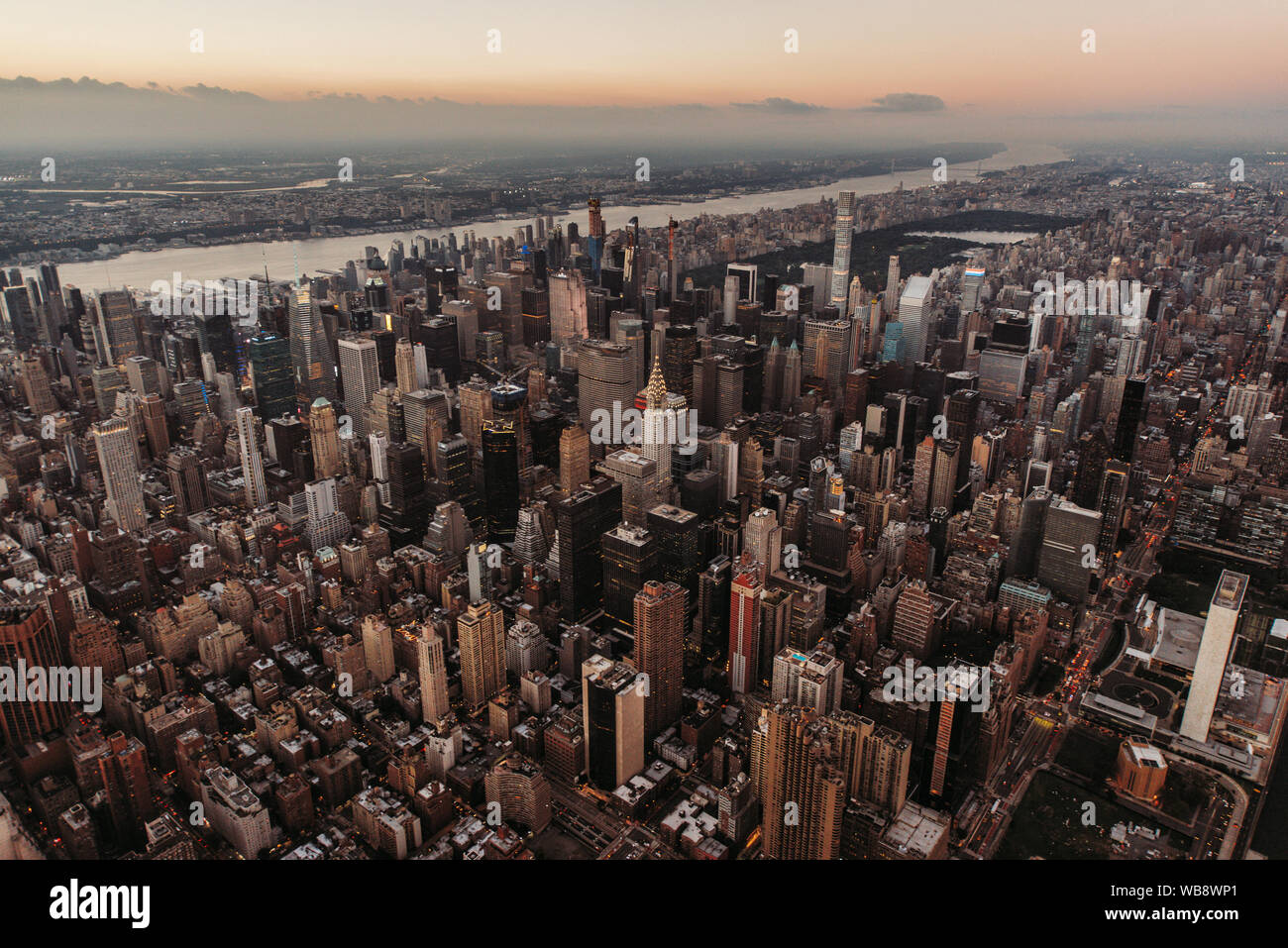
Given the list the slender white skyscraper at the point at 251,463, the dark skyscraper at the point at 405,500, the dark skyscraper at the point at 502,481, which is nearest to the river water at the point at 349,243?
the slender white skyscraper at the point at 251,463

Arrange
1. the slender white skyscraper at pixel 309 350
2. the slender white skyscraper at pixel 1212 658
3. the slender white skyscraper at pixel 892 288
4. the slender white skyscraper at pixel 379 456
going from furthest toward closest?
the slender white skyscraper at pixel 892 288
the slender white skyscraper at pixel 309 350
the slender white skyscraper at pixel 379 456
the slender white skyscraper at pixel 1212 658

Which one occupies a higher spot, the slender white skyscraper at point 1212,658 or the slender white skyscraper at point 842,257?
the slender white skyscraper at point 842,257

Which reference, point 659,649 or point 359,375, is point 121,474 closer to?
point 359,375

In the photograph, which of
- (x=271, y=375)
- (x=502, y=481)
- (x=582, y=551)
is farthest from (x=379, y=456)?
(x=582, y=551)

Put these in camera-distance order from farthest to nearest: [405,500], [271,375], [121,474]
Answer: [271,375] < [405,500] < [121,474]

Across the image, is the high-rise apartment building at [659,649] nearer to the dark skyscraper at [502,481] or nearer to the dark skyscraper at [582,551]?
the dark skyscraper at [582,551]
